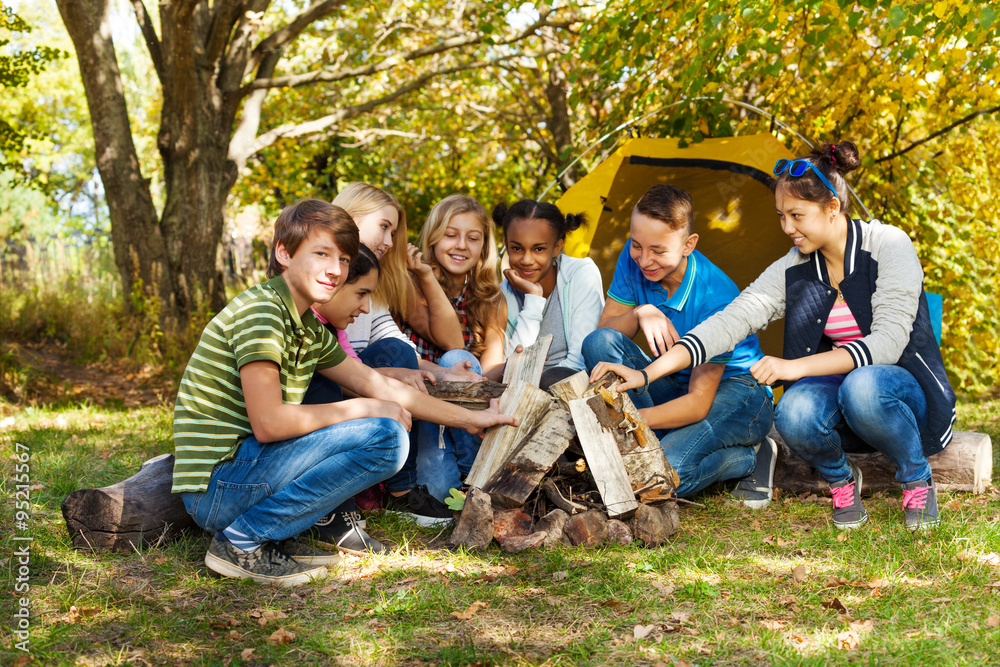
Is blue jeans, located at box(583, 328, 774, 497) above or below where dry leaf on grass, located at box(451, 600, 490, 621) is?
above

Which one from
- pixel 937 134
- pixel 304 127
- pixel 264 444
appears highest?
pixel 304 127

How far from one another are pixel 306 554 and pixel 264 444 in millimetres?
401

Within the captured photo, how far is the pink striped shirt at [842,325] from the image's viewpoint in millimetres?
2928

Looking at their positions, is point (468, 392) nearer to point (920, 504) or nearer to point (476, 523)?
point (476, 523)

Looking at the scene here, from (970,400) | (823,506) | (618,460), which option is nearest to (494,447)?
(618,460)

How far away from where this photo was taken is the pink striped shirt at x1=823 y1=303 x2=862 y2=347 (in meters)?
2.93

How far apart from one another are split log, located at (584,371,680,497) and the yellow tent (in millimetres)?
2065

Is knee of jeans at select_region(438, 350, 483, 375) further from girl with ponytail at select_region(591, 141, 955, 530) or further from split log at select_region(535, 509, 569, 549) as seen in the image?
split log at select_region(535, 509, 569, 549)

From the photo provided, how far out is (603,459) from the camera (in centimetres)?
273

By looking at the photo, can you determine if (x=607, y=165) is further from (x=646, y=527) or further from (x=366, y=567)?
(x=366, y=567)

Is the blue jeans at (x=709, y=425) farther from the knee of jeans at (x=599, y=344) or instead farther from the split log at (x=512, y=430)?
the split log at (x=512, y=430)

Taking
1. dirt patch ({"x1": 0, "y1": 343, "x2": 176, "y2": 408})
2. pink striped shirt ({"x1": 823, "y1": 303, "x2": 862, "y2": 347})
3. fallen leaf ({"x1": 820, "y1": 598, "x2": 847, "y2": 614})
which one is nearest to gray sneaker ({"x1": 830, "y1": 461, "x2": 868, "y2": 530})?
pink striped shirt ({"x1": 823, "y1": 303, "x2": 862, "y2": 347})

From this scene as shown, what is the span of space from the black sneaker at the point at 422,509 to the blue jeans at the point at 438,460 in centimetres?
3

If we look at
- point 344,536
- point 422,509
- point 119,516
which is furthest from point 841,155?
point 119,516
